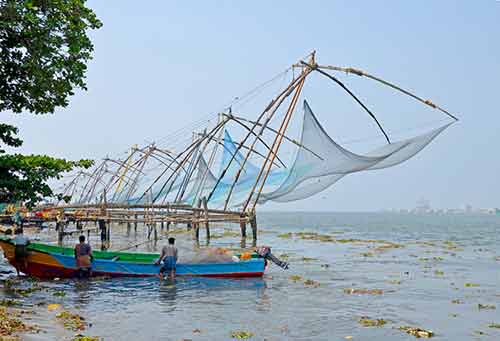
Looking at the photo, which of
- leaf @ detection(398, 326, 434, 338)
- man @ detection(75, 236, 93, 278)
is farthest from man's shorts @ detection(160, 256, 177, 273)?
leaf @ detection(398, 326, 434, 338)

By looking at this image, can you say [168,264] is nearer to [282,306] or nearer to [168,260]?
[168,260]

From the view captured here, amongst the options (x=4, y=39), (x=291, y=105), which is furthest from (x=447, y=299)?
(x=4, y=39)

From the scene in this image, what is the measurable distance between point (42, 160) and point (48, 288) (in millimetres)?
5059

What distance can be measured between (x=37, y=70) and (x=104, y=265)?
7.28 meters

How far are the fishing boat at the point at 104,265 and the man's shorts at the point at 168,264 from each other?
0.27 m

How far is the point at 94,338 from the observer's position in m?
8.37

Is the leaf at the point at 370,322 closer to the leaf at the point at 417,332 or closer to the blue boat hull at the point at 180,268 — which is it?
the leaf at the point at 417,332

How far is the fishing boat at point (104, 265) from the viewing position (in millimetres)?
14961

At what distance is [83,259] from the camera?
14.8m

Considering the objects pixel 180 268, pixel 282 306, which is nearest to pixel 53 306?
pixel 282 306

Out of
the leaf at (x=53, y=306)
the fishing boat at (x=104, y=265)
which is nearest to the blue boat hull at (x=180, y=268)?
the fishing boat at (x=104, y=265)

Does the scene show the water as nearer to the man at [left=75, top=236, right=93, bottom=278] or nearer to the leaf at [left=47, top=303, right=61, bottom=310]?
the leaf at [left=47, top=303, right=61, bottom=310]

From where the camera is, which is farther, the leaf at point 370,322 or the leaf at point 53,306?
the leaf at point 53,306

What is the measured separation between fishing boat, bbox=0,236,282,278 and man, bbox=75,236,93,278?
6.7 inches
